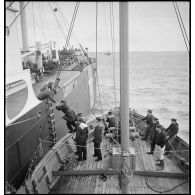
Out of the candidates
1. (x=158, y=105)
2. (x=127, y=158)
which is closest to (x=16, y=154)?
(x=127, y=158)

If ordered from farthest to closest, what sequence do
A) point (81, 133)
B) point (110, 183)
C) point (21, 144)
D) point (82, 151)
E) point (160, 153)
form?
point (82, 151), point (21, 144), point (81, 133), point (160, 153), point (110, 183)

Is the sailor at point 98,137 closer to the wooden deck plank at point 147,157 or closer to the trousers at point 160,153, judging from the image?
the wooden deck plank at point 147,157

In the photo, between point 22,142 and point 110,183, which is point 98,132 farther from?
point 22,142

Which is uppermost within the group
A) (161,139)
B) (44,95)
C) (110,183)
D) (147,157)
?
(44,95)

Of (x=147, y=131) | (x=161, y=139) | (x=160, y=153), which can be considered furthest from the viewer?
(x=147, y=131)

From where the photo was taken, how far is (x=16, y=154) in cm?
683

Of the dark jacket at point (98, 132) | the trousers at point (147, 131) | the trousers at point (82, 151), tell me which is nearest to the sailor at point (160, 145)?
the trousers at point (147, 131)

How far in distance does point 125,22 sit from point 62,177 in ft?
13.4

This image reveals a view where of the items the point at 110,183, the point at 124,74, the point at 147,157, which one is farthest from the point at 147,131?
the point at 124,74

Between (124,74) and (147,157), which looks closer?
(124,74)

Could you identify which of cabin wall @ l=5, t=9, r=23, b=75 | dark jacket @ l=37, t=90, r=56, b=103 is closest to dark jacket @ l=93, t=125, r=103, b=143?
dark jacket @ l=37, t=90, r=56, b=103

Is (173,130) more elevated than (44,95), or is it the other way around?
(44,95)

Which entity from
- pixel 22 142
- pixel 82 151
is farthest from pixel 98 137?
pixel 22 142
